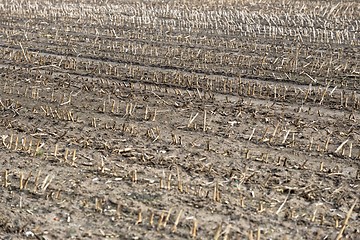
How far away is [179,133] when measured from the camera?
6.42m

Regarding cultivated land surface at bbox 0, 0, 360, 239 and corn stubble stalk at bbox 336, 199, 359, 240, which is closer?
corn stubble stalk at bbox 336, 199, 359, 240

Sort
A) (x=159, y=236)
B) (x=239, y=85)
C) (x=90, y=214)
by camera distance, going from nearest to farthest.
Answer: (x=159, y=236) < (x=90, y=214) < (x=239, y=85)

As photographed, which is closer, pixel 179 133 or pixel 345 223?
pixel 345 223

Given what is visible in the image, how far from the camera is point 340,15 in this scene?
45.9 feet


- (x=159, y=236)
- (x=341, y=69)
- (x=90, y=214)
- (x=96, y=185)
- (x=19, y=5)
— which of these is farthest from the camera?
(x=19, y=5)

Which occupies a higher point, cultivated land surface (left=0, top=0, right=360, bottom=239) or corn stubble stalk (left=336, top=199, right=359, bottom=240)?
corn stubble stalk (left=336, top=199, right=359, bottom=240)

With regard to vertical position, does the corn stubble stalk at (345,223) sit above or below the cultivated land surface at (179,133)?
above

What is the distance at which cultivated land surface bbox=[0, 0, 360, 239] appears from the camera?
183 inches

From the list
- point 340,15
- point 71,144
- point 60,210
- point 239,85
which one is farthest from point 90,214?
point 340,15

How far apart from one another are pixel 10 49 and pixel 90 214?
636 cm

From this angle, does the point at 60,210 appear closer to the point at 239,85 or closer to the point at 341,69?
the point at 239,85

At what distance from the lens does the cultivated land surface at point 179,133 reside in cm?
464

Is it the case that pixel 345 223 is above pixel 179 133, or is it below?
above

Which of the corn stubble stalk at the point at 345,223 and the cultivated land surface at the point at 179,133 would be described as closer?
the corn stubble stalk at the point at 345,223
